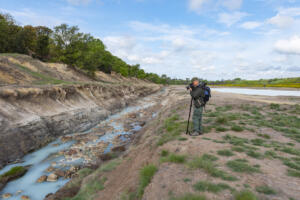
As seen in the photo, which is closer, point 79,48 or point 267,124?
point 267,124

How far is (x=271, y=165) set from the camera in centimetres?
533

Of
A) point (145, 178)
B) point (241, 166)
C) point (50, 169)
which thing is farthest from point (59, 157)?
point (241, 166)

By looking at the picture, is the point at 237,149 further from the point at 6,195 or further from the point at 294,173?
the point at 6,195

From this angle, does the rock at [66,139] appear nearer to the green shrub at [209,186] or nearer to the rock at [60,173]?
the rock at [60,173]

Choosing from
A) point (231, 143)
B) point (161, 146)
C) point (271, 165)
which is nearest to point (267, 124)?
point (231, 143)

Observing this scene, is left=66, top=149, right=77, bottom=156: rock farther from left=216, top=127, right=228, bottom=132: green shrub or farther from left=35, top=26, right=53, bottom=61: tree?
left=35, top=26, right=53, bottom=61: tree

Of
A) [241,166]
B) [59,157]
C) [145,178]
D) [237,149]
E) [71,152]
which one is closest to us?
[241,166]

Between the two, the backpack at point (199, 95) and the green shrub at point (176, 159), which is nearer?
the green shrub at point (176, 159)

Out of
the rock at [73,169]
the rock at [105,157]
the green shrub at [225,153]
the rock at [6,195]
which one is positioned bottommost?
the rock at [6,195]

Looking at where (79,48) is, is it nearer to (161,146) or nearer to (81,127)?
(81,127)

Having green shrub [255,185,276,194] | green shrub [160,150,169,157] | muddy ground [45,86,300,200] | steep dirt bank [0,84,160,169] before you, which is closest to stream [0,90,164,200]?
steep dirt bank [0,84,160,169]

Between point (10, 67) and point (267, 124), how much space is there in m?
28.7

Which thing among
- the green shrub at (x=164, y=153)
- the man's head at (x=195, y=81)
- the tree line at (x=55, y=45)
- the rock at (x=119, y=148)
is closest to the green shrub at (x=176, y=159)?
the green shrub at (x=164, y=153)

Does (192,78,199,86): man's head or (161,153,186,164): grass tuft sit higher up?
(192,78,199,86): man's head
